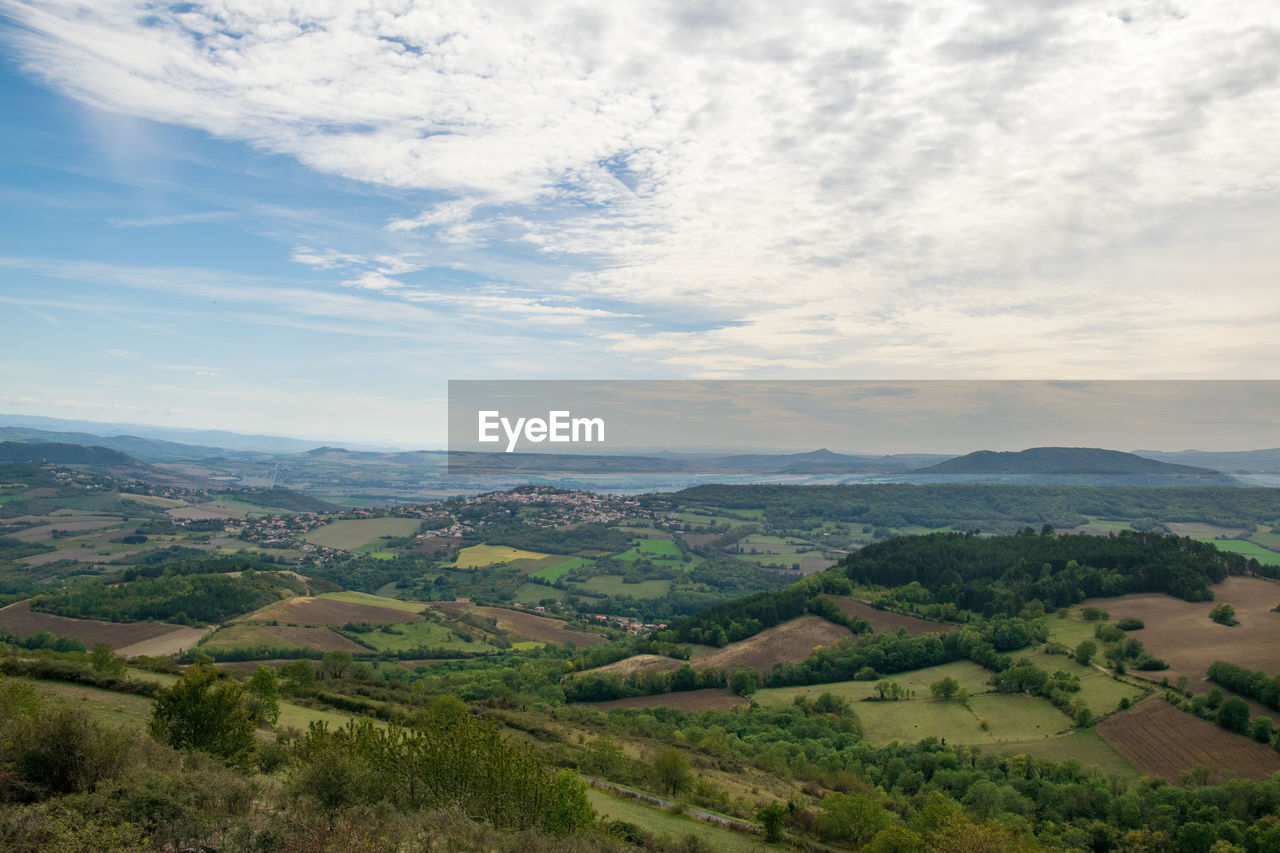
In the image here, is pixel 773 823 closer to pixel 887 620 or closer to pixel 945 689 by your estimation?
pixel 945 689

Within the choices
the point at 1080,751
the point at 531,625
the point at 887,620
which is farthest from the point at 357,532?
the point at 1080,751

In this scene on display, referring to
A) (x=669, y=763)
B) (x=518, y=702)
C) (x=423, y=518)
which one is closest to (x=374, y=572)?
(x=423, y=518)

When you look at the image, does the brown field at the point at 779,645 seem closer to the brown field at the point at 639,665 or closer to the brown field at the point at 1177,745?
the brown field at the point at 639,665

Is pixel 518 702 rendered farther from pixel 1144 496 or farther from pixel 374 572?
pixel 1144 496

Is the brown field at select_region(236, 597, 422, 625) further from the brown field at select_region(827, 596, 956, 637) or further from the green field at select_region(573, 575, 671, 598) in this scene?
the brown field at select_region(827, 596, 956, 637)

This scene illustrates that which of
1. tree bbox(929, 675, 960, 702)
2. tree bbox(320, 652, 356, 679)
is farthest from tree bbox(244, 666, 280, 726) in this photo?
tree bbox(929, 675, 960, 702)
